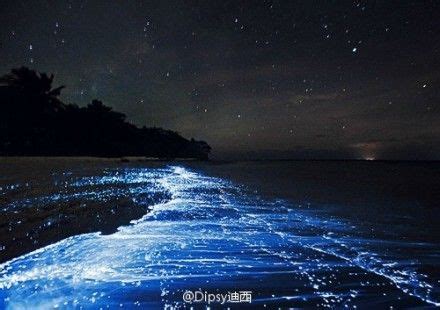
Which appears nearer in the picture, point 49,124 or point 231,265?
point 231,265

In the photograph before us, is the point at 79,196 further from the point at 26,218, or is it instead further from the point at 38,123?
the point at 38,123

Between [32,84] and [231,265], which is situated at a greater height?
[32,84]

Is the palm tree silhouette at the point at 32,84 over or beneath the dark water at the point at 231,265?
over

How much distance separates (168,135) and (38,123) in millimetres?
71003

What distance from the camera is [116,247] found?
5742 millimetres

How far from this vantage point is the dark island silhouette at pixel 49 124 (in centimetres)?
4166

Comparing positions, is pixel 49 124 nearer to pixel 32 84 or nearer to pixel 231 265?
pixel 32 84

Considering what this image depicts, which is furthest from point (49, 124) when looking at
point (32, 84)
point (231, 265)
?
point (231, 265)

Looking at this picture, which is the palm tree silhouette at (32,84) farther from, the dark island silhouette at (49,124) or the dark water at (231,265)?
the dark water at (231,265)

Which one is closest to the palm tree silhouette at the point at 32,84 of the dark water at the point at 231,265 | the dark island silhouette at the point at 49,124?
the dark island silhouette at the point at 49,124

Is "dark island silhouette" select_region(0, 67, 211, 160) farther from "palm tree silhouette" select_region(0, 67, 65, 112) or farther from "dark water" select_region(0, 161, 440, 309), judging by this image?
"dark water" select_region(0, 161, 440, 309)

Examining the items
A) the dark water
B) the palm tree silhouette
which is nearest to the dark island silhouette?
the palm tree silhouette

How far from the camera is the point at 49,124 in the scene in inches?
1880

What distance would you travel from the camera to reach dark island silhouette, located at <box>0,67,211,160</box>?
137 ft
